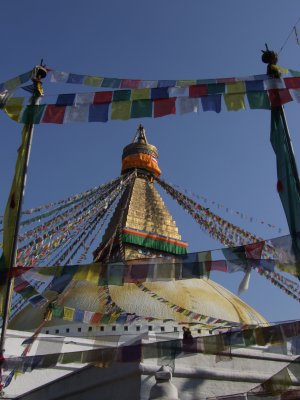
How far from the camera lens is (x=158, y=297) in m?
13.7

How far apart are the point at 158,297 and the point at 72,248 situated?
A: 3.10 meters

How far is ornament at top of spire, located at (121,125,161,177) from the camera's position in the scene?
74.6ft

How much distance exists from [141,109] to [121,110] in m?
0.32

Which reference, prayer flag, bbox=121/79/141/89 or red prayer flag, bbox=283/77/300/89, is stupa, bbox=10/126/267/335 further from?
red prayer flag, bbox=283/77/300/89

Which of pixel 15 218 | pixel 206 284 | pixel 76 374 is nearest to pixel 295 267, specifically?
pixel 15 218

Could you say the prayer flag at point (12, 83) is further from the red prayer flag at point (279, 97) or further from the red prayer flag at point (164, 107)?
the red prayer flag at point (279, 97)

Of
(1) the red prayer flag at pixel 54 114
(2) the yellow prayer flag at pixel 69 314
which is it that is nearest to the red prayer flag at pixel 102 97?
(1) the red prayer flag at pixel 54 114

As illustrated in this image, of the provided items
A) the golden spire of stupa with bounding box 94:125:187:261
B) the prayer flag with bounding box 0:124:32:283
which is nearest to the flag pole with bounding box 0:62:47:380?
the prayer flag with bounding box 0:124:32:283

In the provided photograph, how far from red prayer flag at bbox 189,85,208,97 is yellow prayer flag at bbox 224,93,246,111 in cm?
33

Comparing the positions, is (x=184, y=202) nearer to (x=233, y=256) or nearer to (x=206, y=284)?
(x=206, y=284)

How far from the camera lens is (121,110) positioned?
723 cm

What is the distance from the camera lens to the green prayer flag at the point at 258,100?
7.12 m

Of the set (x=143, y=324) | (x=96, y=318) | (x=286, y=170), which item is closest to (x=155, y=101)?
(x=286, y=170)

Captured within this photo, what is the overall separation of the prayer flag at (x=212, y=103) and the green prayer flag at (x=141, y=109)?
848mm
